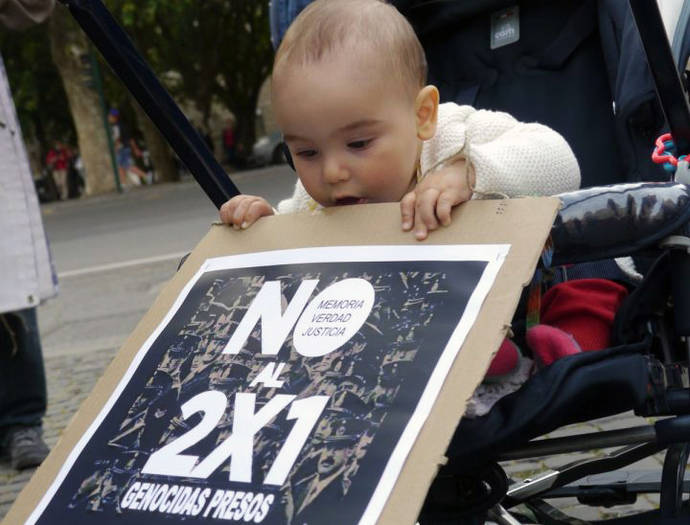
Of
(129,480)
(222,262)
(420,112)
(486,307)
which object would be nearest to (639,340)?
(486,307)

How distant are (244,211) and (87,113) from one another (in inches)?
790

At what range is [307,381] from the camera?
1551 mm

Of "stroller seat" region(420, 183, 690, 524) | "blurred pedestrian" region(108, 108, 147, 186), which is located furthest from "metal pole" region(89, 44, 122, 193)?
"stroller seat" region(420, 183, 690, 524)

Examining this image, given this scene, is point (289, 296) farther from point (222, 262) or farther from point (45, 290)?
point (45, 290)

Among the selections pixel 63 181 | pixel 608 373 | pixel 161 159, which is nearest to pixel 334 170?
pixel 608 373

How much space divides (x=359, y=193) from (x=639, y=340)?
55 cm

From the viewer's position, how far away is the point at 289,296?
1.71 metres

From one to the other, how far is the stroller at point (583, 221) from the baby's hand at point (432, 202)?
169mm

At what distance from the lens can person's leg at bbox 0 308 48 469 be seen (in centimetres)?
360

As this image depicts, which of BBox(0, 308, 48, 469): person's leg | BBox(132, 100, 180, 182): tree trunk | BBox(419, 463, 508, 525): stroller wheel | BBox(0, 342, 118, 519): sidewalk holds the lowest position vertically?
BBox(132, 100, 180, 182): tree trunk

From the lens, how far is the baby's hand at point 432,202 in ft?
5.45

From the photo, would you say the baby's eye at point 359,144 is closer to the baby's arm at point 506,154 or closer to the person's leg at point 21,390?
the baby's arm at point 506,154

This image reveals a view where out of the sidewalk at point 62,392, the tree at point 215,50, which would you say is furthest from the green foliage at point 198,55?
the sidewalk at point 62,392

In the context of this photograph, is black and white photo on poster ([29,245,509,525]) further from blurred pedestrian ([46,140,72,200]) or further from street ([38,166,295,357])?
blurred pedestrian ([46,140,72,200])
